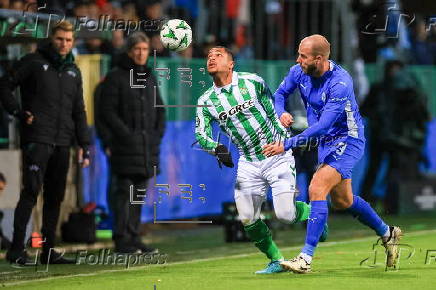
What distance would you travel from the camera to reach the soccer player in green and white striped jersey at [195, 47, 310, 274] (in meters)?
12.1

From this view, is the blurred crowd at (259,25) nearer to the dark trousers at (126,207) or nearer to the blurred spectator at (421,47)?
the blurred spectator at (421,47)

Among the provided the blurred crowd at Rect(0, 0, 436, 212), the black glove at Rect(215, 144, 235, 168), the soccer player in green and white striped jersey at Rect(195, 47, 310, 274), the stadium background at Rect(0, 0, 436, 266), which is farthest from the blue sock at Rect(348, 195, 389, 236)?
the blurred crowd at Rect(0, 0, 436, 212)

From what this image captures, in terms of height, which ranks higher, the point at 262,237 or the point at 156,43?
the point at 156,43

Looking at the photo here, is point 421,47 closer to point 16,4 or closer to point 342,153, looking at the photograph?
point 16,4

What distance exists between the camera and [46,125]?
13461mm

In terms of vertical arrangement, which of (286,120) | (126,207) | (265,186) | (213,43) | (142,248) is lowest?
(142,248)

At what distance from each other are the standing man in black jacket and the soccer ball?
3.56 ft

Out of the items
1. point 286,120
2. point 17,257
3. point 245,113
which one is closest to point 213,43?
point 17,257

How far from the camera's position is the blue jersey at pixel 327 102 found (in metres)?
11.6

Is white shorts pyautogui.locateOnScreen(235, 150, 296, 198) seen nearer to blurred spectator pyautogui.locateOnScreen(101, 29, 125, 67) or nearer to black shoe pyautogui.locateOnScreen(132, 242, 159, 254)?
black shoe pyautogui.locateOnScreen(132, 242, 159, 254)

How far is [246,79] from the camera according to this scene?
12.2 meters

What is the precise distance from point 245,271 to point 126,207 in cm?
328

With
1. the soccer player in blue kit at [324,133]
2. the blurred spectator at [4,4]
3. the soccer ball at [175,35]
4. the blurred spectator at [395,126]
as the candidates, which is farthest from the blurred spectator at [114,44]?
the soccer player in blue kit at [324,133]

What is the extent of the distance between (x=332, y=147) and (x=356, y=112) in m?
0.40
